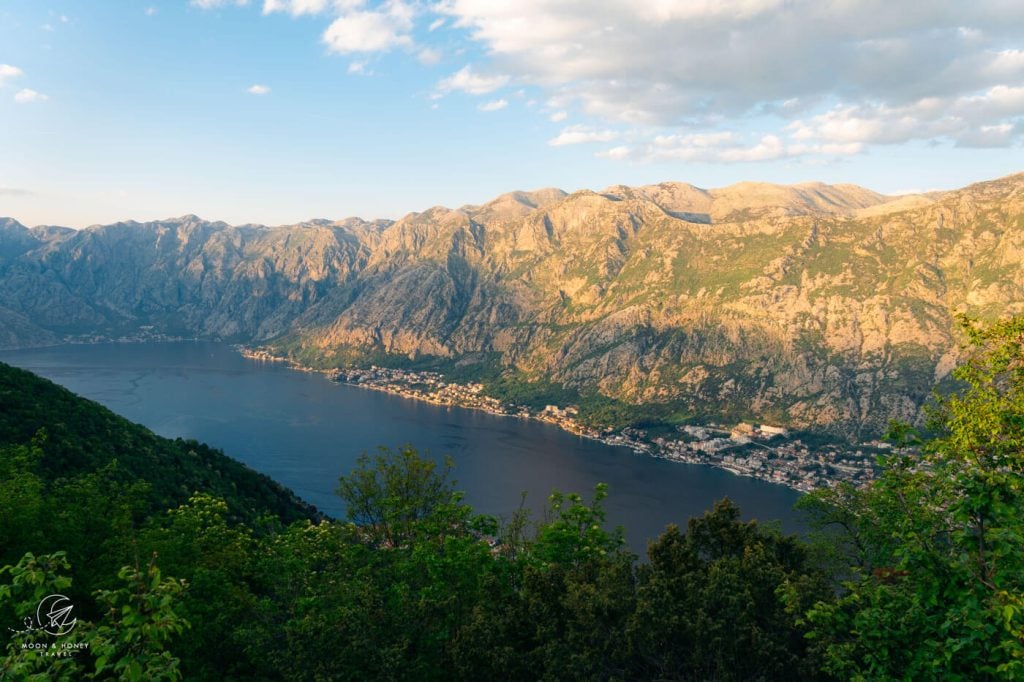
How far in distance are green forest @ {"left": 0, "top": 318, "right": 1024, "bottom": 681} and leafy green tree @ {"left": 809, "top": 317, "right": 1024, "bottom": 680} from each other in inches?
2.6

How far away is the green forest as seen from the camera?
38.5 feet

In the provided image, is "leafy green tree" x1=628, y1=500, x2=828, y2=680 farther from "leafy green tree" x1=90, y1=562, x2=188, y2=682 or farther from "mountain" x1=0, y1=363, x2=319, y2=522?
"mountain" x1=0, y1=363, x2=319, y2=522

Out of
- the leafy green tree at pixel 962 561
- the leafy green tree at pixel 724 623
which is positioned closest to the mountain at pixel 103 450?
the leafy green tree at pixel 724 623

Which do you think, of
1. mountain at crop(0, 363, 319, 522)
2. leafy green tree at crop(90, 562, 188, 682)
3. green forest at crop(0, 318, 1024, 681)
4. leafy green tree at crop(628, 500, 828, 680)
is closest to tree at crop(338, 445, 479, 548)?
green forest at crop(0, 318, 1024, 681)

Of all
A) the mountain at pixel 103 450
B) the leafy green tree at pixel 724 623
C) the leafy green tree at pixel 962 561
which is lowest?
the mountain at pixel 103 450

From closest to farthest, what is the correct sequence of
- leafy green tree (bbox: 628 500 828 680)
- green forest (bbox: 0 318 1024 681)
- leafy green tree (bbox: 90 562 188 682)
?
leafy green tree (bbox: 90 562 188 682), green forest (bbox: 0 318 1024 681), leafy green tree (bbox: 628 500 828 680)

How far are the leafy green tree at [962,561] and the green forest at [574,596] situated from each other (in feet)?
0.22

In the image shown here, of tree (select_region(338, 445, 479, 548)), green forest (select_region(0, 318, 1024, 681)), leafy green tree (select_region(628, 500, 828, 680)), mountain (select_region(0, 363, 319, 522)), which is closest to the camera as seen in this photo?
green forest (select_region(0, 318, 1024, 681))

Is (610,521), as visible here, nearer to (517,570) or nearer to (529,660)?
(517,570)

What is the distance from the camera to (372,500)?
143ft

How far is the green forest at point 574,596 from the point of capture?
11.7 meters

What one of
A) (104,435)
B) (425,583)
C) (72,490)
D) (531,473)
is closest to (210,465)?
(104,435)

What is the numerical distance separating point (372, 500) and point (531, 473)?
156 metres

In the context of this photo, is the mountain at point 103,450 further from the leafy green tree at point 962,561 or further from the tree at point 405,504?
the leafy green tree at point 962,561
